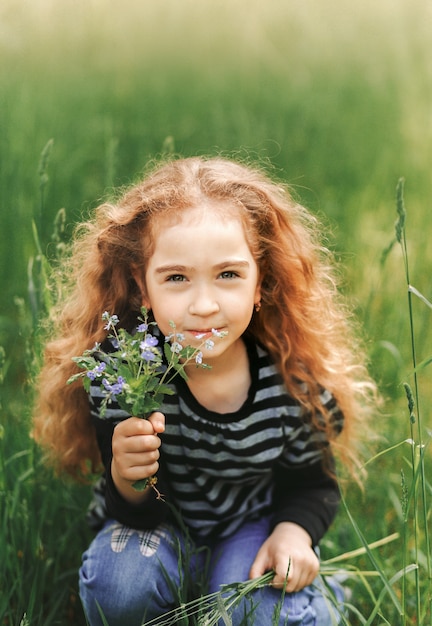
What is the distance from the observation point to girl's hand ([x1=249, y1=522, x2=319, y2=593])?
1486mm

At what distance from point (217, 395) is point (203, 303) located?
10.2 inches

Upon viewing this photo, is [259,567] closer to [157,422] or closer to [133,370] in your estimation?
[157,422]

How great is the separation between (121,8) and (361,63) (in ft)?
4.16

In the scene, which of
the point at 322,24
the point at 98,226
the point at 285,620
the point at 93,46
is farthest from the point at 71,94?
the point at 285,620

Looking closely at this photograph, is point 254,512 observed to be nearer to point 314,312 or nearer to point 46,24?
point 314,312

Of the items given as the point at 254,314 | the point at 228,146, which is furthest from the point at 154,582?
the point at 228,146

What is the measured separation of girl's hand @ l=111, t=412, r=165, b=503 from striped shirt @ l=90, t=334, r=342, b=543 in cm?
17

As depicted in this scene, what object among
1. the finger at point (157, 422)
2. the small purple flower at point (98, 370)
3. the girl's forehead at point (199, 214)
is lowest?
the finger at point (157, 422)

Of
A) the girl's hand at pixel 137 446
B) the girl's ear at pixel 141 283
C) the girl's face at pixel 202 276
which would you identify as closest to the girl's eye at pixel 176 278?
the girl's face at pixel 202 276

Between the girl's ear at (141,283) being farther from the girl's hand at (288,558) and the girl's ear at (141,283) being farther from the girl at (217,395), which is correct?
the girl's hand at (288,558)

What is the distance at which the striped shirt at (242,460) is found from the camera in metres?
1.53

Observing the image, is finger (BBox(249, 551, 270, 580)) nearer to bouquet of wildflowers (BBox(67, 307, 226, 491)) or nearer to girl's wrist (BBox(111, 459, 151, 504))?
girl's wrist (BBox(111, 459, 151, 504))

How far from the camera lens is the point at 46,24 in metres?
2.47

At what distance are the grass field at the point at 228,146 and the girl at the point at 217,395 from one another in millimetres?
124
